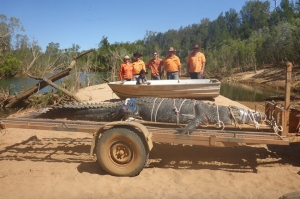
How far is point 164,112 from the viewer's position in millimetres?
5328

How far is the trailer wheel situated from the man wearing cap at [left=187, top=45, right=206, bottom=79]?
622cm

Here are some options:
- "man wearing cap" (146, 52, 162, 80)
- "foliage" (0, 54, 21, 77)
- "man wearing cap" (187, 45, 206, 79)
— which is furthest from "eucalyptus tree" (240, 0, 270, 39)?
"man wearing cap" (146, 52, 162, 80)

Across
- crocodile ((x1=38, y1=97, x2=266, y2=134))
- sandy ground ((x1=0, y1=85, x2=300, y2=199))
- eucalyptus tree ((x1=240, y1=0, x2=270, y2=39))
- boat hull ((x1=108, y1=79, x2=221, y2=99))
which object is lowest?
sandy ground ((x1=0, y1=85, x2=300, y2=199))

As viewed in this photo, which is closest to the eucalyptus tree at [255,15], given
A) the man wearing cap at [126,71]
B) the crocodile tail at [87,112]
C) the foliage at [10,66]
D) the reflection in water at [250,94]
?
the reflection in water at [250,94]

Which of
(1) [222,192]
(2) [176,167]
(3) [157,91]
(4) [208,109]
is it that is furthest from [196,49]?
(1) [222,192]

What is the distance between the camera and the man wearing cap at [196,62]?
9.84 metres

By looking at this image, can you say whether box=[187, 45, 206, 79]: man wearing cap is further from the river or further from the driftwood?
the river

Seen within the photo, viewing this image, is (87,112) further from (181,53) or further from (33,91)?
(181,53)

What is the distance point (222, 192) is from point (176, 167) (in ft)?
3.54

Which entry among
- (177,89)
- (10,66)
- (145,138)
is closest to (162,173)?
(145,138)

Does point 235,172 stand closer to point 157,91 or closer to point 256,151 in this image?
point 256,151

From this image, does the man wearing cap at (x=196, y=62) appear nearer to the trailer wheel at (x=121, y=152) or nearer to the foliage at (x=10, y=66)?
the trailer wheel at (x=121, y=152)

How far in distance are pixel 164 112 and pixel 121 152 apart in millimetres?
1359

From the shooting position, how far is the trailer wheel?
423 centimetres
